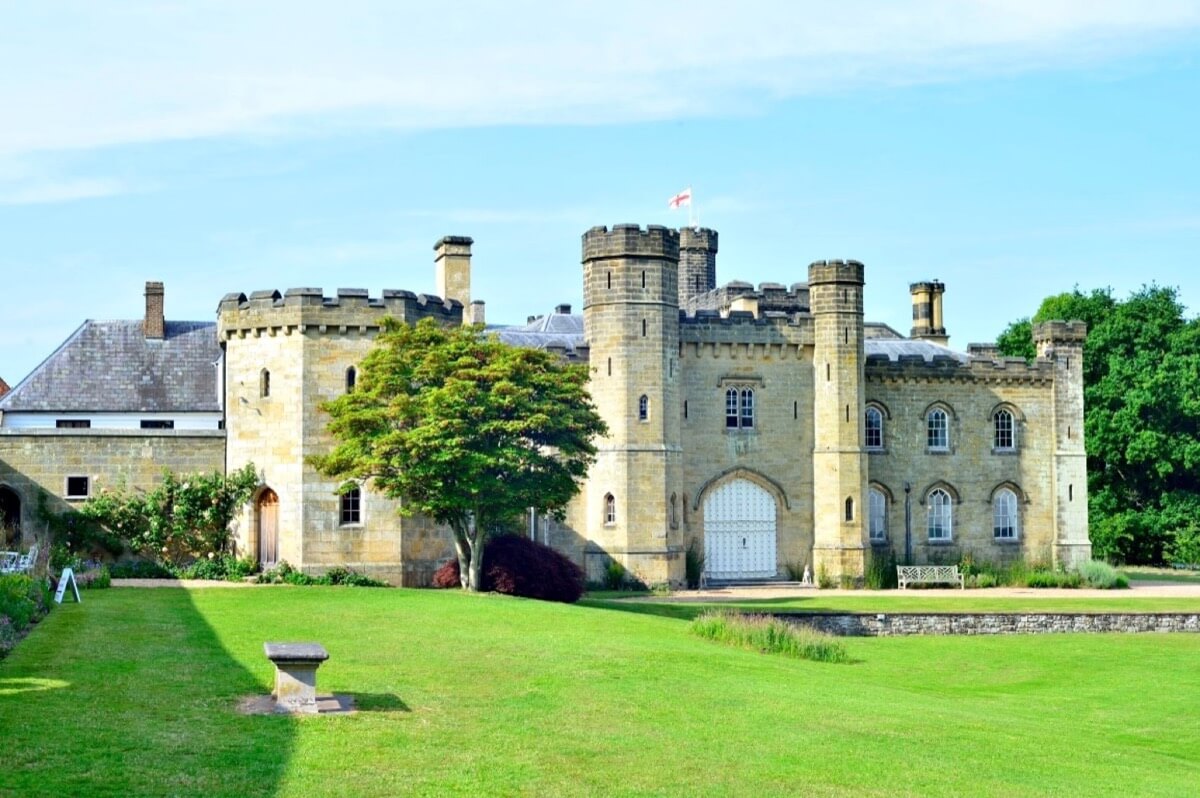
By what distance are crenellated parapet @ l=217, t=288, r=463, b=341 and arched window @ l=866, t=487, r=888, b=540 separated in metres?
16.6

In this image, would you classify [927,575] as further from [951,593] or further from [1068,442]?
[1068,442]

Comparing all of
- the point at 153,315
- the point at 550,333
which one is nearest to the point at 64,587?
the point at 153,315

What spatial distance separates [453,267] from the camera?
43344mm

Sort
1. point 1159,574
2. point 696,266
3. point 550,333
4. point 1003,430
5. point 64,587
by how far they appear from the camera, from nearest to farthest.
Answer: point 64,587, point 550,333, point 1003,430, point 1159,574, point 696,266

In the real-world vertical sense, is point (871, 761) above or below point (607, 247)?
below

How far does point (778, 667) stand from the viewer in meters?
23.6

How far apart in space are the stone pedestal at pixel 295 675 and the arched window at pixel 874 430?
33.1m

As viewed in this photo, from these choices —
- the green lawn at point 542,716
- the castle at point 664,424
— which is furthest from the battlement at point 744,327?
the green lawn at point 542,716

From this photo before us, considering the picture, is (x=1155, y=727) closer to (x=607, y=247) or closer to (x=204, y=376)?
(x=607, y=247)

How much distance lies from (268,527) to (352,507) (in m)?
2.23

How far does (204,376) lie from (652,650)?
2528 centimetres

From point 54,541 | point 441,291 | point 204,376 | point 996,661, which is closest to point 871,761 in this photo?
point 996,661

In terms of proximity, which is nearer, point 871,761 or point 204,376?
point 871,761

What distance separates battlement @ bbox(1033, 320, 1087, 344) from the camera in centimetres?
4903
